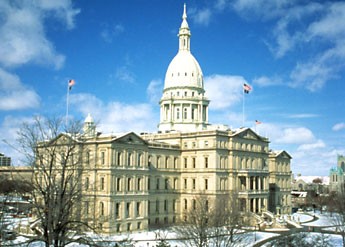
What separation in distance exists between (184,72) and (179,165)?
24653 mm

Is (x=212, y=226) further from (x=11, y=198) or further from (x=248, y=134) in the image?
(x=248, y=134)

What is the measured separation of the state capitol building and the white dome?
8.7 inches

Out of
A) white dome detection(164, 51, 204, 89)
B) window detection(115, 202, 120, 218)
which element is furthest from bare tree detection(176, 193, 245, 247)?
white dome detection(164, 51, 204, 89)

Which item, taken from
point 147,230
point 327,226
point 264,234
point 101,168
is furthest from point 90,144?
point 327,226

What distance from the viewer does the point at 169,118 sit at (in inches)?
4082

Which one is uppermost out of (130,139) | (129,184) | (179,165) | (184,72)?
(184,72)

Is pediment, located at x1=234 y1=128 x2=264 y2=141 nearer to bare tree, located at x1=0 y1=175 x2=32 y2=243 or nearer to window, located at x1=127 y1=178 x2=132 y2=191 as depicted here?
window, located at x1=127 y1=178 x2=132 y2=191

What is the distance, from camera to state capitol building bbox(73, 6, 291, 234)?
7300cm

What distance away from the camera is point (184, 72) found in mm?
105812

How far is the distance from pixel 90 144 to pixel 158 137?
22.7m

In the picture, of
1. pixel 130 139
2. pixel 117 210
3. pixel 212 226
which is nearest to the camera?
pixel 212 226

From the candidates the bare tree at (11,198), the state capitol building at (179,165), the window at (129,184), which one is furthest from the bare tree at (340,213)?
the bare tree at (11,198)

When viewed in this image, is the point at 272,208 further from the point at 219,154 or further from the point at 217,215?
the point at 217,215

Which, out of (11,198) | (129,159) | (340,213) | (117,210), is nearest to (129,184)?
(129,159)
